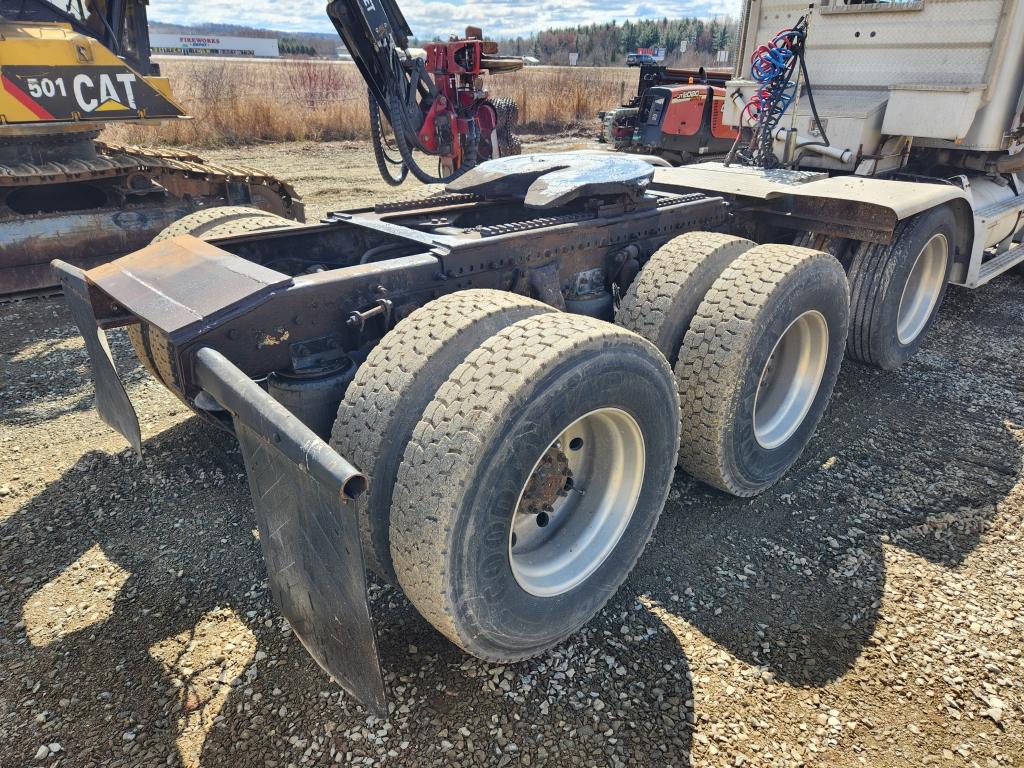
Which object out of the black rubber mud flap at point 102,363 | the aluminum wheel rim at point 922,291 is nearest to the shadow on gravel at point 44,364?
the black rubber mud flap at point 102,363

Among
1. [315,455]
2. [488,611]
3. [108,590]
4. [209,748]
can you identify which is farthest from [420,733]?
[108,590]

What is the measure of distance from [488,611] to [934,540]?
236 centimetres

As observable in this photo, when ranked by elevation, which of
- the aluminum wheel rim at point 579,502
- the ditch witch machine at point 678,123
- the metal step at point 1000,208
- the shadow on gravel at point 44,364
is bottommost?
the shadow on gravel at point 44,364

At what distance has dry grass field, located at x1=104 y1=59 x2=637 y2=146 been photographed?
16.5 meters

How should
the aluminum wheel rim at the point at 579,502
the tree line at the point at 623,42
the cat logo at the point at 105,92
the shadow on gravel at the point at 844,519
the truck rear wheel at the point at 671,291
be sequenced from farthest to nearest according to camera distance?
the tree line at the point at 623,42
the cat logo at the point at 105,92
the truck rear wheel at the point at 671,291
the shadow on gravel at the point at 844,519
the aluminum wheel rim at the point at 579,502

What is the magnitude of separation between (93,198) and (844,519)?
7.82 metres

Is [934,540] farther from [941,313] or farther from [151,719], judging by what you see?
[941,313]

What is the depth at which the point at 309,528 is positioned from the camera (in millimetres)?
2064

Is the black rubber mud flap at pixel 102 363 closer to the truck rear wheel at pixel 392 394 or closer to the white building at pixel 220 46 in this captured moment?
the truck rear wheel at pixel 392 394

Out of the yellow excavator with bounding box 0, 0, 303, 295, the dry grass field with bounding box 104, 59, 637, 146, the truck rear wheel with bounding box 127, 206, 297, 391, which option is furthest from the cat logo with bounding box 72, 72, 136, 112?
Result: the dry grass field with bounding box 104, 59, 637, 146

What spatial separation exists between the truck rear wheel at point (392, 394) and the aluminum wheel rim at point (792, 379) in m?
1.92

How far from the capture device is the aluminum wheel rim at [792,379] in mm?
3834

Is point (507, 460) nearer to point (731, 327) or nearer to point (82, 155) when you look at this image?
point (731, 327)

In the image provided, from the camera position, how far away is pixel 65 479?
3.82 metres
